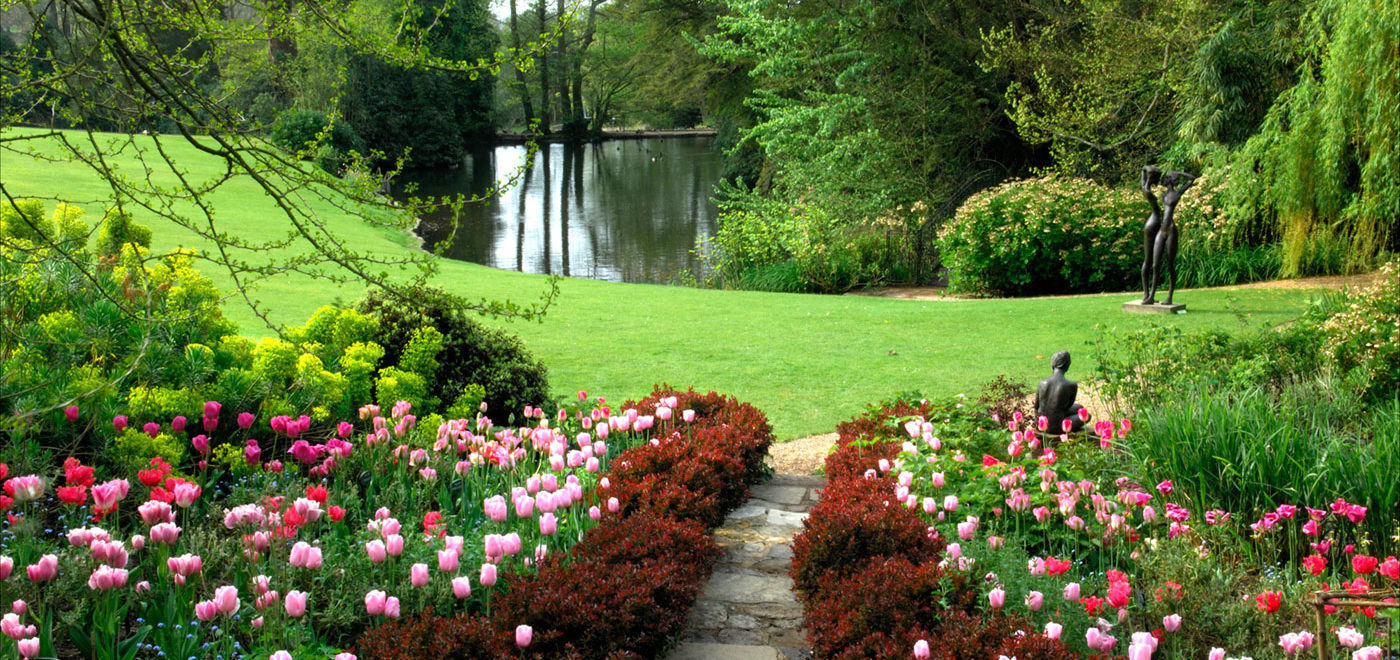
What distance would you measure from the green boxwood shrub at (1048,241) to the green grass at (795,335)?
214 centimetres

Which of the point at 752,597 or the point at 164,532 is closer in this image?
the point at 164,532

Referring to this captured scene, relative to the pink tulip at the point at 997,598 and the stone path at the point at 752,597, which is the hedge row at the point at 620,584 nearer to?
the stone path at the point at 752,597

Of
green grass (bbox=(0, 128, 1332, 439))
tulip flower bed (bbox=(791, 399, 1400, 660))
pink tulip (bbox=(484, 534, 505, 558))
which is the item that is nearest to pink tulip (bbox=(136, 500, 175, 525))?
pink tulip (bbox=(484, 534, 505, 558))

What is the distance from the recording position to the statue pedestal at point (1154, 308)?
1162 centimetres

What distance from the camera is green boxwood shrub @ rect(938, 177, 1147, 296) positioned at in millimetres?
15719

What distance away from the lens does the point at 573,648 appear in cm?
315

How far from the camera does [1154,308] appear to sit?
11797 mm

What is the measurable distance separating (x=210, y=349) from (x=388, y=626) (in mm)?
2506

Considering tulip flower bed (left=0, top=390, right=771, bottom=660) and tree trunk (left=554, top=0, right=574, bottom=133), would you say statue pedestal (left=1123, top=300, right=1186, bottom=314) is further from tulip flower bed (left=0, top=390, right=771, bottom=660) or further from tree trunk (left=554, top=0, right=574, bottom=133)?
tree trunk (left=554, top=0, right=574, bottom=133)

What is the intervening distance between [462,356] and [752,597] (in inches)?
125

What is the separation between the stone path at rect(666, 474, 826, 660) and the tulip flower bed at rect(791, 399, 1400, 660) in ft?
0.50

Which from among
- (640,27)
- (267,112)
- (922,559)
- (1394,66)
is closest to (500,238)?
(640,27)

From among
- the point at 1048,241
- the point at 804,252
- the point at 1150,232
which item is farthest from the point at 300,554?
the point at 804,252

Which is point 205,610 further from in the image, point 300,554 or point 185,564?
point 300,554
